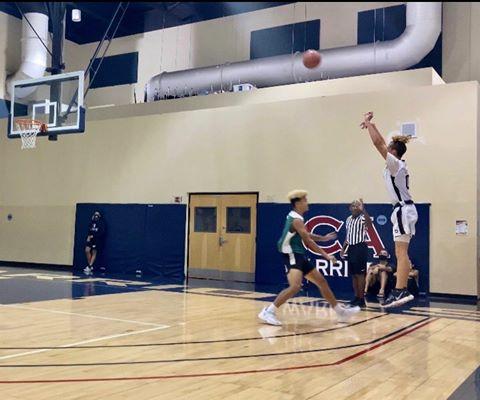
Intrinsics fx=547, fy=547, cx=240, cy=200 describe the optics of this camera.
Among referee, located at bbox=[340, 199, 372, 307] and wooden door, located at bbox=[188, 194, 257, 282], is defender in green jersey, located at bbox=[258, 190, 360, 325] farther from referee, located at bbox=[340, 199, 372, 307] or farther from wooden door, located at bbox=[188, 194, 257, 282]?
wooden door, located at bbox=[188, 194, 257, 282]

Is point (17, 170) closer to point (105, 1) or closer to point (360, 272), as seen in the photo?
point (105, 1)

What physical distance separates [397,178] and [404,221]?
1.63 feet

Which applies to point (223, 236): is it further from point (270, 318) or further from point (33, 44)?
point (33, 44)

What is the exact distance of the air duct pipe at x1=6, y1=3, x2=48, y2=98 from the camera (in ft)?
56.1

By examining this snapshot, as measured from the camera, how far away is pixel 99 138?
15867 mm

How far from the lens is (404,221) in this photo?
6.22 metres

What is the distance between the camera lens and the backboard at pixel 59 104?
12516mm

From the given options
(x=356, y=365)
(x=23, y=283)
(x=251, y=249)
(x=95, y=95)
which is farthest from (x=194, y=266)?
(x=356, y=365)

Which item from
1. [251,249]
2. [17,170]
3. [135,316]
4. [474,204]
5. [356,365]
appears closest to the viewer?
[356,365]

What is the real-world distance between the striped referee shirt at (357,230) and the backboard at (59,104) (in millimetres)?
6870

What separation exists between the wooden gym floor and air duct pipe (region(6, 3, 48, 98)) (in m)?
10.3

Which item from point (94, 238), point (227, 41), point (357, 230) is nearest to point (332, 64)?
point (227, 41)

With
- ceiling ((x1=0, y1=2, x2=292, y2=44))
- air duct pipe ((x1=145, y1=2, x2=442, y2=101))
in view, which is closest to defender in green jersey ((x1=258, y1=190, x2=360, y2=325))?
air duct pipe ((x1=145, y1=2, x2=442, y2=101))

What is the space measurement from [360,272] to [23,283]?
6930 mm
